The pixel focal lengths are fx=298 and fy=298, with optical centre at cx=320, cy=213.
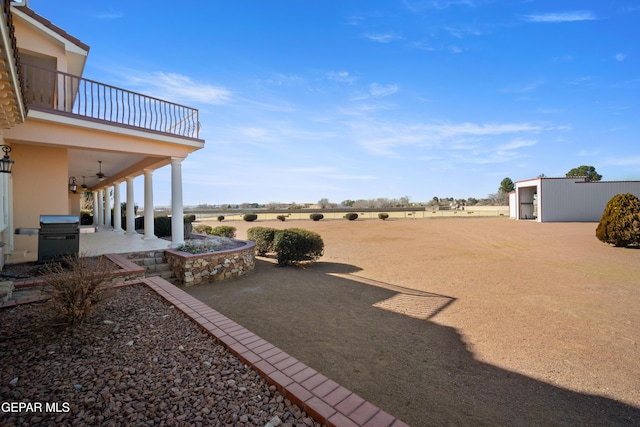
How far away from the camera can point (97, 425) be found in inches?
74.2

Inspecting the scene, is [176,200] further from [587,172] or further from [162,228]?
[587,172]

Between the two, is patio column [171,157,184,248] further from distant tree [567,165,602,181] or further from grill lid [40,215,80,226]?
distant tree [567,165,602,181]

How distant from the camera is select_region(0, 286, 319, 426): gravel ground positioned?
1.98 metres

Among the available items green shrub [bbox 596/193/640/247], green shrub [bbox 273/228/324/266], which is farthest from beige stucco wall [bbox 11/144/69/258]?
green shrub [bbox 596/193/640/247]

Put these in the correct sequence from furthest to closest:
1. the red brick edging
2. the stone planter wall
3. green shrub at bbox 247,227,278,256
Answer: green shrub at bbox 247,227,278,256 < the stone planter wall < the red brick edging

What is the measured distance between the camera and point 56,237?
6.25 metres

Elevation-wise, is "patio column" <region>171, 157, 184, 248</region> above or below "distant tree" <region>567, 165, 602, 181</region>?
below

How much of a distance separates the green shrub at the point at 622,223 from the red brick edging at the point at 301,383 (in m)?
15.3

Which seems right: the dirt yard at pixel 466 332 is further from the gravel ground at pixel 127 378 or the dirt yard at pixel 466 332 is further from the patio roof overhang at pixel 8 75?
the patio roof overhang at pixel 8 75

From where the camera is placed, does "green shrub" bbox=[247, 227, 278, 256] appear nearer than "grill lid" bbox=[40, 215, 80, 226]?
No

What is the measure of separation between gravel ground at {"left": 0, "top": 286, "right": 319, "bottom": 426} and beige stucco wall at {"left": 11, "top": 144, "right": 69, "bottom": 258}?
20.9 ft

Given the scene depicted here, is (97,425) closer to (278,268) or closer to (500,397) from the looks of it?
(500,397)

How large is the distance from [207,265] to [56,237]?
10.2 ft

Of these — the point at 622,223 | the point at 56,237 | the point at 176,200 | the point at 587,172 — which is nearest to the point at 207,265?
the point at 176,200
